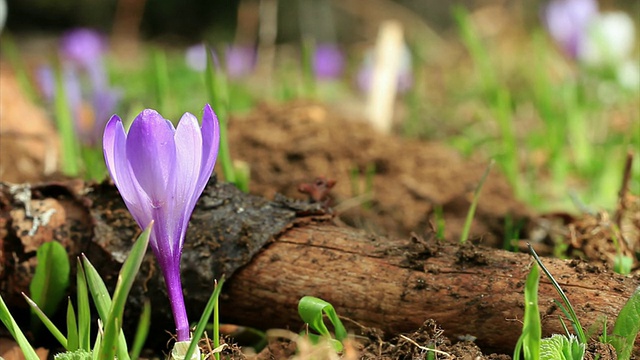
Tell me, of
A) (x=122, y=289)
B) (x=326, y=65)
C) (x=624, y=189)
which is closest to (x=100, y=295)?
(x=122, y=289)

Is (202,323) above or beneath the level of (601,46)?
beneath

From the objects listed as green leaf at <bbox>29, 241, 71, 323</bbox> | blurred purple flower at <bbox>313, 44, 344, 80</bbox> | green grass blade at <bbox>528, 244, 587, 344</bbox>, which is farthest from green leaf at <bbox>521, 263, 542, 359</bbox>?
blurred purple flower at <bbox>313, 44, 344, 80</bbox>

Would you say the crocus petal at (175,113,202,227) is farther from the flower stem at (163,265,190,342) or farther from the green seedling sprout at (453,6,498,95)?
the green seedling sprout at (453,6,498,95)

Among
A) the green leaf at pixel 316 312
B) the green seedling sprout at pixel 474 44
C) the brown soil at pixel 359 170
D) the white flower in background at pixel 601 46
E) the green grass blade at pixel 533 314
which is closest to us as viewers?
the green grass blade at pixel 533 314

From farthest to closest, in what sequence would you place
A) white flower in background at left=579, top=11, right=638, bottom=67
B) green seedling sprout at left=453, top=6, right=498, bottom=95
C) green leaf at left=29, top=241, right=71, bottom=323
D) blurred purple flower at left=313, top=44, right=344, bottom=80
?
blurred purple flower at left=313, top=44, right=344, bottom=80, white flower in background at left=579, top=11, right=638, bottom=67, green seedling sprout at left=453, top=6, right=498, bottom=95, green leaf at left=29, top=241, right=71, bottom=323

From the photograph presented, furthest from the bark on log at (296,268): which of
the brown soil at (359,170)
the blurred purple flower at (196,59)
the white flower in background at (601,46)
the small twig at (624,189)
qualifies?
the blurred purple flower at (196,59)

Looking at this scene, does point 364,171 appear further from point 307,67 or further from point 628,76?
point 628,76

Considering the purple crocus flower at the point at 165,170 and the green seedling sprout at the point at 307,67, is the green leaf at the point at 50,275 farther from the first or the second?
the green seedling sprout at the point at 307,67
